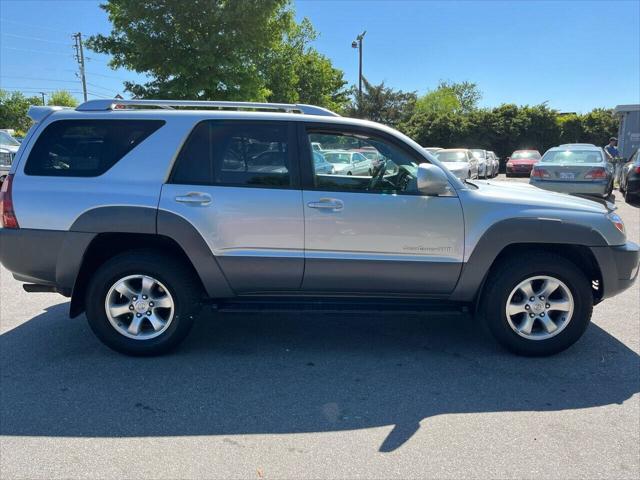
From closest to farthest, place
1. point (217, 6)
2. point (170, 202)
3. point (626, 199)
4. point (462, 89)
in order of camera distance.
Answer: point (170, 202) < point (626, 199) < point (217, 6) < point (462, 89)

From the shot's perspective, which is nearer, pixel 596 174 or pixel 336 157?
pixel 336 157

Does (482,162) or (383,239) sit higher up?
(482,162)

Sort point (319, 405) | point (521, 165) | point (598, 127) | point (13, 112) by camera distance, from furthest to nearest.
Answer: point (13, 112) < point (598, 127) < point (521, 165) < point (319, 405)

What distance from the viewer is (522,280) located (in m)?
3.85

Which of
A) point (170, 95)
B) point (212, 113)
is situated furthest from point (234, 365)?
point (170, 95)

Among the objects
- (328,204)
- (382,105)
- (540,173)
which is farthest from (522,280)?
(382,105)

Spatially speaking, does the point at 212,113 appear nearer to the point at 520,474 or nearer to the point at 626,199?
the point at 520,474

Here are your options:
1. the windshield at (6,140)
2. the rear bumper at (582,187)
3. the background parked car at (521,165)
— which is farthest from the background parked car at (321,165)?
the background parked car at (521,165)

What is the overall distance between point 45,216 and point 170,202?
3.16 feet

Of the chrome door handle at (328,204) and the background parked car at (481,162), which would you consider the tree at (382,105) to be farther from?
the chrome door handle at (328,204)

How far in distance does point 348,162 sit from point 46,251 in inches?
101

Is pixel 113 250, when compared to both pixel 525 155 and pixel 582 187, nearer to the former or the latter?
pixel 582 187

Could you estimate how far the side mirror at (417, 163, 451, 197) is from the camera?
143 inches

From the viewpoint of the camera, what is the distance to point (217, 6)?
14344 mm
